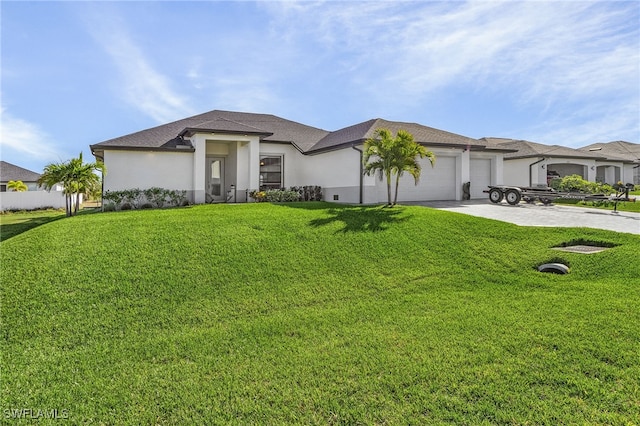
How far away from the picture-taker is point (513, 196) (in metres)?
18.8

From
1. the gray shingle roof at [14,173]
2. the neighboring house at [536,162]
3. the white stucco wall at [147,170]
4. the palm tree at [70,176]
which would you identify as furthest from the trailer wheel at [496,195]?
the gray shingle roof at [14,173]

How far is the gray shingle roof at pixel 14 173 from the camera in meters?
38.8

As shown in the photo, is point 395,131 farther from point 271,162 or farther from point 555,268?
point 555,268

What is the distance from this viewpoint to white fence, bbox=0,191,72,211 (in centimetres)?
2344

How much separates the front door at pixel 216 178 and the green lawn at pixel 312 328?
11.5 m

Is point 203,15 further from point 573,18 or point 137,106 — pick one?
point 573,18

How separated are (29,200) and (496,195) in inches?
1159

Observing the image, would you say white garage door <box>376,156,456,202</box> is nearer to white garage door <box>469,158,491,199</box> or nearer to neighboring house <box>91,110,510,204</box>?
neighboring house <box>91,110,510,204</box>

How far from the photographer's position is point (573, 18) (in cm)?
1134

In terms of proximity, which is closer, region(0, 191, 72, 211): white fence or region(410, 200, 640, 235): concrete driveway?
region(410, 200, 640, 235): concrete driveway

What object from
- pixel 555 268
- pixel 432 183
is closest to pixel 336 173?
pixel 432 183

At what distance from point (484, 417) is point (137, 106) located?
58.6 feet

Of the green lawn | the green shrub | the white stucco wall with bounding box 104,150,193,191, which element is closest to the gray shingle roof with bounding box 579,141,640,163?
the green shrub

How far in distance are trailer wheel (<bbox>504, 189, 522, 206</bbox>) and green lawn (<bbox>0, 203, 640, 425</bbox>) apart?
28.7ft
